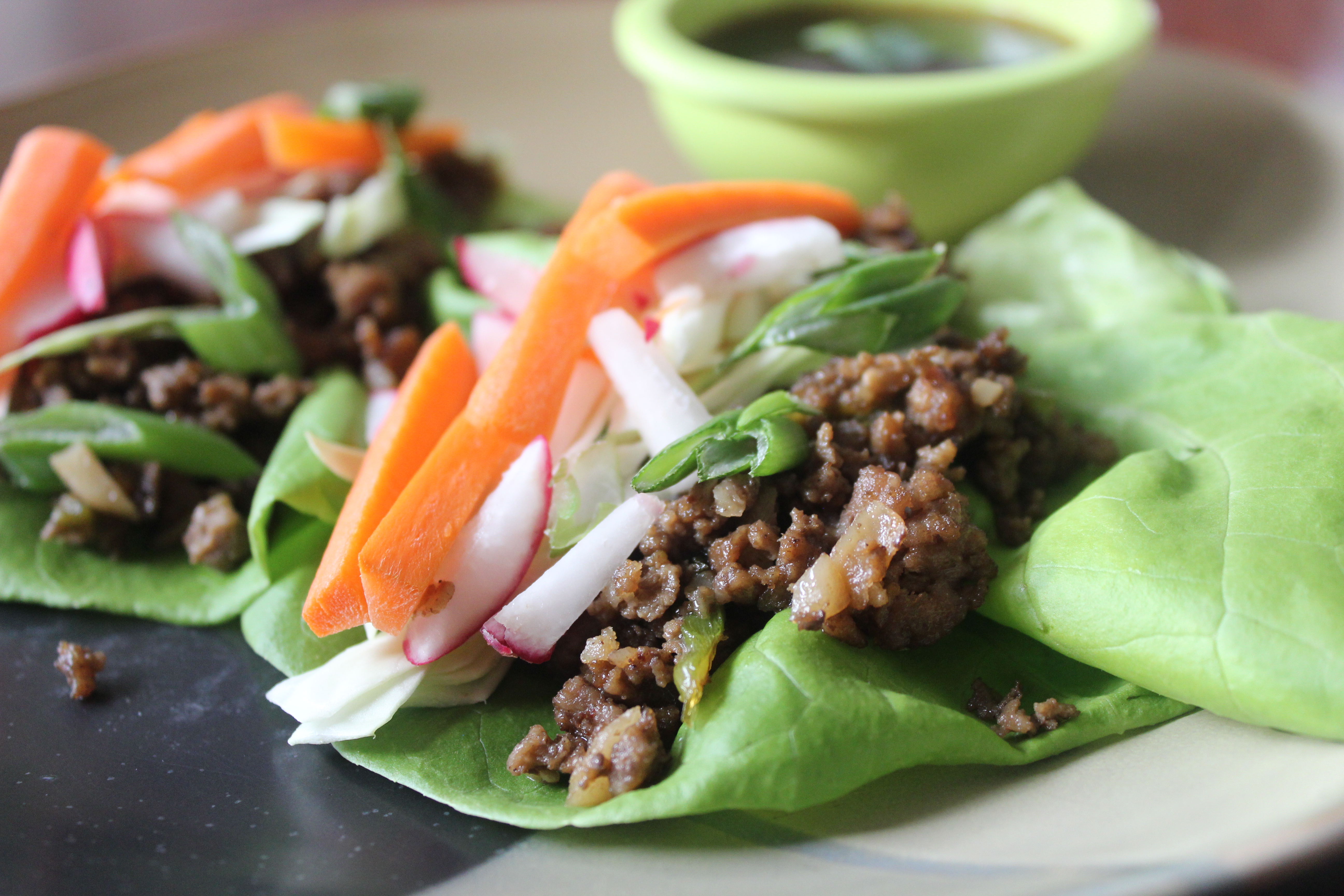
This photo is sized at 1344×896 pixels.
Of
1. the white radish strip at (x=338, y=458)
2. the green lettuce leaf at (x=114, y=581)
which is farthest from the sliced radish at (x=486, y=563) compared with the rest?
the green lettuce leaf at (x=114, y=581)

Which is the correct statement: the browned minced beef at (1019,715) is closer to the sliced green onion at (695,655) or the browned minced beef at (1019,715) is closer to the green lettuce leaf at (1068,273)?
the sliced green onion at (695,655)

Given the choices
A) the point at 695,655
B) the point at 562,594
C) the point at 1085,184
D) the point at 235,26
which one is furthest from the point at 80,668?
the point at 235,26

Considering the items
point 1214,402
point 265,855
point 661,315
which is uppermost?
point 661,315

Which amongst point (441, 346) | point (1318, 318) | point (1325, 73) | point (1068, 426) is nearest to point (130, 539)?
point (441, 346)

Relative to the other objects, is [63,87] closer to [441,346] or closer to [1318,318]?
[441,346]

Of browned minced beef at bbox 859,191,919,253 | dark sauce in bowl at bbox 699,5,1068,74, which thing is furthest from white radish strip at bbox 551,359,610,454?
dark sauce in bowl at bbox 699,5,1068,74
